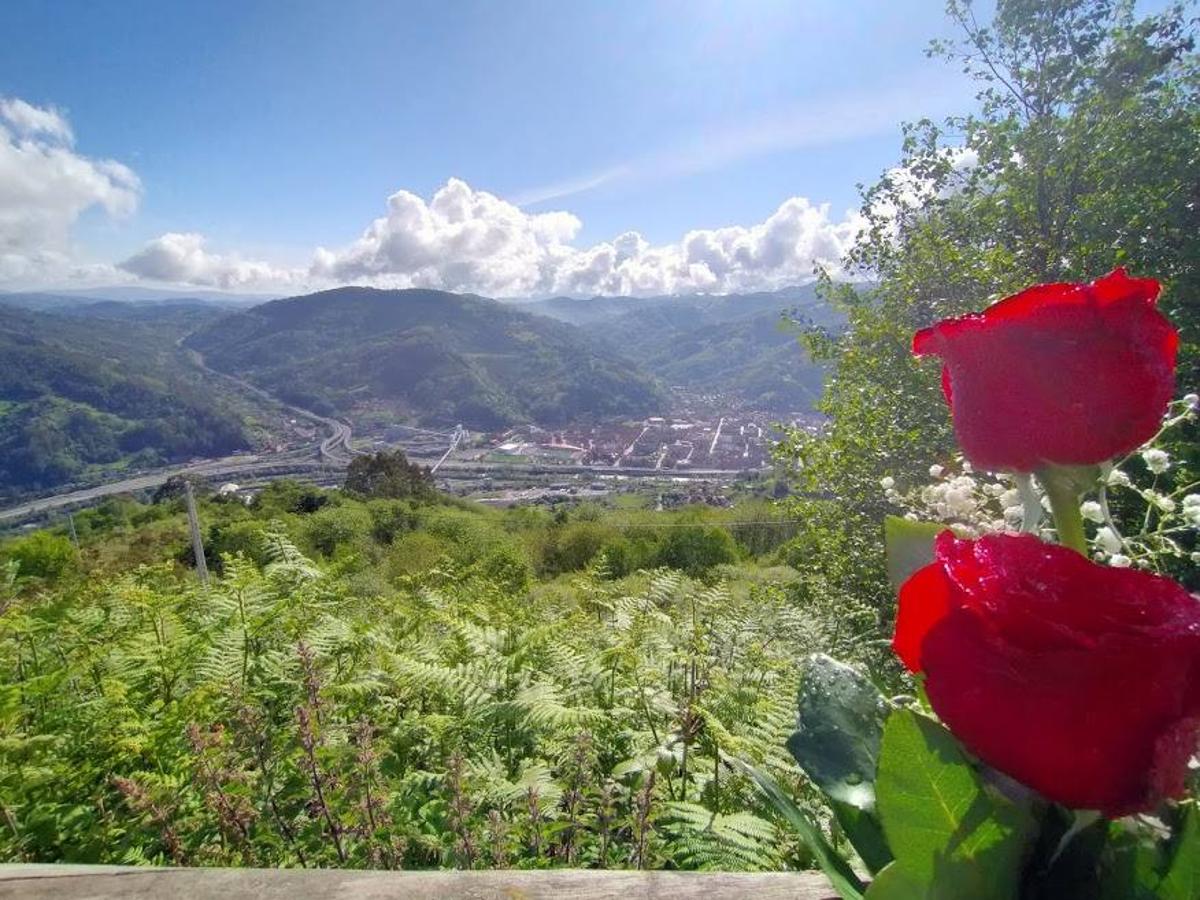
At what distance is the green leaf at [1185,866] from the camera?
1.46 feet

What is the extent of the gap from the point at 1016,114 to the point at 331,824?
373 inches

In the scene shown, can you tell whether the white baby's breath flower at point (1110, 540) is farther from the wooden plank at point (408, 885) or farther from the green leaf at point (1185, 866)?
the wooden plank at point (408, 885)

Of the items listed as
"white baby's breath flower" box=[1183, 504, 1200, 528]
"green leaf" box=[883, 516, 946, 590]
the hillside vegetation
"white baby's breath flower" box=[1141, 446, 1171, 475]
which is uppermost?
"white baby's breath flower" box=[1141, 446, 1171, 475]

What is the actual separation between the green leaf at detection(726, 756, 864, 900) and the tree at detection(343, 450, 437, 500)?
1611 inches

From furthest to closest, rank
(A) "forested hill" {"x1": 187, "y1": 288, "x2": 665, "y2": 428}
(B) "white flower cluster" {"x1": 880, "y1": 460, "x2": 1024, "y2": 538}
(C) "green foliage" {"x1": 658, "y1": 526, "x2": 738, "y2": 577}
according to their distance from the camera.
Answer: (A) "forested hill" {"x1": 187, "y1": 288, "x2": 665, "y2": 428}
(C) "green foliage" {"x1": 658, "y1": 526, "x2": 738, "y2": 577}
(B) "white flower cluster" {"x1": 880, "y1": 460, "x2": 1024, "y2": 538}

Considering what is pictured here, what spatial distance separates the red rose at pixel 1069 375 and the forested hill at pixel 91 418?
332 feet

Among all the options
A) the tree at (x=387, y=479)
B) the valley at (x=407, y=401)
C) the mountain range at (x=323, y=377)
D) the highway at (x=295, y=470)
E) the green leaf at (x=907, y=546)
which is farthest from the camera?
the mountain range at (x=323, y=377)

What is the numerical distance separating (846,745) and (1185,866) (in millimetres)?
226

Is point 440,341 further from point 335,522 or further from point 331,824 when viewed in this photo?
point 331,824

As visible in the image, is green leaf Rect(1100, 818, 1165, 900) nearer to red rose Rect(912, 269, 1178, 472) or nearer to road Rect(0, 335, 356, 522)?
red rose Rect(912, 269, 1178, 472)

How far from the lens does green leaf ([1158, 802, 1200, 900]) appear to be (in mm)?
445

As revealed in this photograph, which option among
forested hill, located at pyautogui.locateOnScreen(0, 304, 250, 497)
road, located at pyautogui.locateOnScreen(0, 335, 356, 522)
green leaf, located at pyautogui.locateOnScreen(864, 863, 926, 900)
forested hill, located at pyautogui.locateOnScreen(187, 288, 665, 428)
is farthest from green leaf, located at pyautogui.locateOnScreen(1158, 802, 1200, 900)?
forested hill, located at pyautogui.locateOnScreen(187, 288, 665, 428)

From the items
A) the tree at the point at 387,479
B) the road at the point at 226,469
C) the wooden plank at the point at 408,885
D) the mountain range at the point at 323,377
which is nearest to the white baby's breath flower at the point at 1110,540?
the wooden plank at the point at 408,885

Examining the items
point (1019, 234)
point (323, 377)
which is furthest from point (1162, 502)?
point (323, 377)
